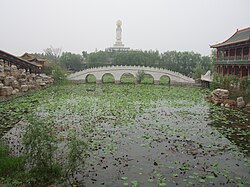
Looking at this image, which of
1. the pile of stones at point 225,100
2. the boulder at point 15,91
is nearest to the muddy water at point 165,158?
the pile of stones at point 225,100

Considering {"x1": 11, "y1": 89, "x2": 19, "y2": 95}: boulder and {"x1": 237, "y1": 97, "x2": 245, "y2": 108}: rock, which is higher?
{"x1": 11, "y1": 89, "x2": 19, "y2": 95}: boulder

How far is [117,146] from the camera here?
761 cm

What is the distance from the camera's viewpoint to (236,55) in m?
26.3

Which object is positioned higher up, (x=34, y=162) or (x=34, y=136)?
(x=34, y=136)

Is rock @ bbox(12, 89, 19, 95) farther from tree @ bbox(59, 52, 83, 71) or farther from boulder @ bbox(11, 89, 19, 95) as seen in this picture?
tree @ bbox(59, 52, 83, 71)

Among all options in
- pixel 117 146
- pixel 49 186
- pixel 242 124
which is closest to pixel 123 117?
pixel 117 146

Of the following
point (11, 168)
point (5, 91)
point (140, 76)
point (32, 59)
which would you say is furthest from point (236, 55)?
point (11, 168)

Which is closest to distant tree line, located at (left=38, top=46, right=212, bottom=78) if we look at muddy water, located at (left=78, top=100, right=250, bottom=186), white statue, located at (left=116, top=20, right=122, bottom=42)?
white statue, located at (left=116, top=20, right=122, bottom=42)

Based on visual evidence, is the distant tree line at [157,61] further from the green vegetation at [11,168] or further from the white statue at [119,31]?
the green vegetation at [11,168]

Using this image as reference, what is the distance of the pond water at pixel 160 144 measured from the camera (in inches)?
220

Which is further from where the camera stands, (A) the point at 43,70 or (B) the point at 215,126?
(A) the point at 43,70

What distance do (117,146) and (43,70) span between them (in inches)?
1160

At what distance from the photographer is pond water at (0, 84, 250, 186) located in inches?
220

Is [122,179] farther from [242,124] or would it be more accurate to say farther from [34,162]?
[242,124]
